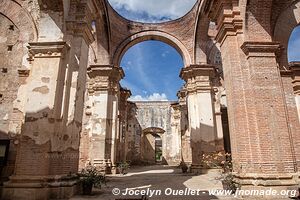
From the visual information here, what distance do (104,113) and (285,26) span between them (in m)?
8.39

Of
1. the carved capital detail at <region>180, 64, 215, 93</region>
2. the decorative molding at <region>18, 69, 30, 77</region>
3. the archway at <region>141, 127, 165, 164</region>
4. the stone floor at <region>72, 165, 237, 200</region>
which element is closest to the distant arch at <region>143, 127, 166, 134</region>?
the archway at <region>141, 127, 165, 164</region>

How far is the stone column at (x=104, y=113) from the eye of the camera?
11031mm

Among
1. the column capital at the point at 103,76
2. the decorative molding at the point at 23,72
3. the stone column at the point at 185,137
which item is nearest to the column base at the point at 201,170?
the stone column at the point at 185,137

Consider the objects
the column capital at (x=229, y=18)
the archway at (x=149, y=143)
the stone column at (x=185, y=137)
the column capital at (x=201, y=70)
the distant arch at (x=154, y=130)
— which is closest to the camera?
the column capital at (x=229, y=18)

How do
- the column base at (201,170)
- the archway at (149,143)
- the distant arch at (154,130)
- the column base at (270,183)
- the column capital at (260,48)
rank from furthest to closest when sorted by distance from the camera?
the distant arch at (154,130) < the archway at (149,143) < the column base at (201,170) < the column capital at (260,48) < the column base at (270,183)

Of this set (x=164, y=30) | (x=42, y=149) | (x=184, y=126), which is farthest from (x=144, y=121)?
(x=42, y=149)

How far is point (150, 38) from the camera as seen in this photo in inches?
529

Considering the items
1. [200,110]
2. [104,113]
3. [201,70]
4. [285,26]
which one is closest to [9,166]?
[104,113]

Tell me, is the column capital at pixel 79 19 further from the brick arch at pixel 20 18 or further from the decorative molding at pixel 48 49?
the brick arch at pixel 20 18

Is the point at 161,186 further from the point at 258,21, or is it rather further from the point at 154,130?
the point at 154,130

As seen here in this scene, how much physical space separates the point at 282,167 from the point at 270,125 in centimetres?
→ 95

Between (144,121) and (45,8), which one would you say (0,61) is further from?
(144,121)

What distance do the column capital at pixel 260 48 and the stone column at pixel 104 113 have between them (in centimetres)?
756

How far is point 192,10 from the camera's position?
12.6 meters
